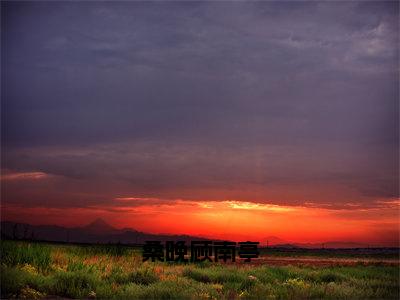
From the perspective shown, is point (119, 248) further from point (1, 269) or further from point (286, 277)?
point (1, 269)

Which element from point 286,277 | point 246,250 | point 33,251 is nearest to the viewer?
point 33,251

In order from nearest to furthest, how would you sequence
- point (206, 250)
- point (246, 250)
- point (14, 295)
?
point (14, 295) < point (206, 250) < point (246, 250)

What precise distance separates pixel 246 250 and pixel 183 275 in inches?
398

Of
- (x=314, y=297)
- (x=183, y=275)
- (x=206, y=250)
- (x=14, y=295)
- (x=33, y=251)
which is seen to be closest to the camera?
(x=14, y=295)

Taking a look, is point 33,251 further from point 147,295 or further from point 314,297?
point 314,297

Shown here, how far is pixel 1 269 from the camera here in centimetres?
1485

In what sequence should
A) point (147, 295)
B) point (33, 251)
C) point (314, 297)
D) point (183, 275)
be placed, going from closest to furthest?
point (147, 295), point (314, 297), point (33, 251), point (183, 275)

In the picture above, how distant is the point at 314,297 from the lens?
629 inches

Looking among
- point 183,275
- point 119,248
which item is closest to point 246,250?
point 119,248

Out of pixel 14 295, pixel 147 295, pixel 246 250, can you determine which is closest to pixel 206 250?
pixel 246 250

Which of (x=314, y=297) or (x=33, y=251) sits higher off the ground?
A: (x=33, y=251)

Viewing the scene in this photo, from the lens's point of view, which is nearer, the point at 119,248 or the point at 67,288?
the point at 67,288

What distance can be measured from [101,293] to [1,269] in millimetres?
2906

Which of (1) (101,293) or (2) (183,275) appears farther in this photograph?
(2) (183,275)
